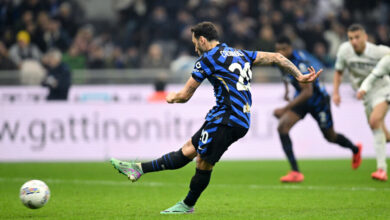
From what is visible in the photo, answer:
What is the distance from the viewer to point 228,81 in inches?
274

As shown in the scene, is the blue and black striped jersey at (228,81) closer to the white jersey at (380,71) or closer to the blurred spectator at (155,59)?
the white jersey at (380,71)

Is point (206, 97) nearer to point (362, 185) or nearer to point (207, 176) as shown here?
point (362, 185)

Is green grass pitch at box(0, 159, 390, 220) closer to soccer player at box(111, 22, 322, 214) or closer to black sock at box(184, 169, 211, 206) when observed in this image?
black sock at box(184, 169, 211, 206)

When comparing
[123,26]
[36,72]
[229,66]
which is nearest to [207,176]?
[229,66]

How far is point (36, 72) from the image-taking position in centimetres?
1748

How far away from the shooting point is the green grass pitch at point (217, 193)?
720 cm

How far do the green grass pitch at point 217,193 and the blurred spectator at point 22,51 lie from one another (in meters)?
5.42

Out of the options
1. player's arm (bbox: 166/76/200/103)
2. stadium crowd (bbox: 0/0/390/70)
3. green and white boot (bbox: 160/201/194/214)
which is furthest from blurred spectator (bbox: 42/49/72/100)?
player's arm (bbox: 166/76/200/103)

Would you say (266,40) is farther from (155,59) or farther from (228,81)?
(228,81)

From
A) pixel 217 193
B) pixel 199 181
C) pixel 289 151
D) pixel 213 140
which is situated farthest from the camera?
pixel 289 151

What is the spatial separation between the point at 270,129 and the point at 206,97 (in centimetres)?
228

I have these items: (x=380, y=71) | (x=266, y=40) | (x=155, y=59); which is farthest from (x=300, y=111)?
(x=266, y=40)

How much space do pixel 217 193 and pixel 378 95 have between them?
3231 millimetres

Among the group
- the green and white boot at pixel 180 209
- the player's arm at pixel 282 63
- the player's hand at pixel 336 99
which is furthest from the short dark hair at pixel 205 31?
the player's hand at pixel 336 99
